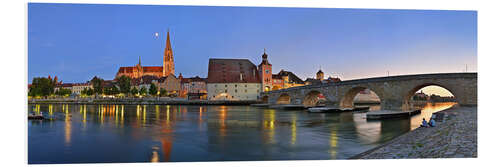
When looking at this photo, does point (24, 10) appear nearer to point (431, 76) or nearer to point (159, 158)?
point (159, 158)

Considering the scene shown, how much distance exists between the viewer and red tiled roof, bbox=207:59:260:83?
54.2m

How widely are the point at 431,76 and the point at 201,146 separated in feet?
54.3

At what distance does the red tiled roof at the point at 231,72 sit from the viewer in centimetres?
5422

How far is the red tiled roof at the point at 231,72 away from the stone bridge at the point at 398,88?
64.6 feet

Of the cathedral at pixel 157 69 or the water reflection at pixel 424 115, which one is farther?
the cathedral at pixel 157 69

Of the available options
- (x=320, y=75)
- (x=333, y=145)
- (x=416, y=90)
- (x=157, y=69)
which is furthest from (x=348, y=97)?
(x=157, y=69)

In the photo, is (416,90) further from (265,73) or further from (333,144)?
(265,73)

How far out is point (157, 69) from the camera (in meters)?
116

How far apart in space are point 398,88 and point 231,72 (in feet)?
116

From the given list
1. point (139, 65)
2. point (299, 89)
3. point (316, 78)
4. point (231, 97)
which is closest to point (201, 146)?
point (299, 89)

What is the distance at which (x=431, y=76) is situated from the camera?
20.3m

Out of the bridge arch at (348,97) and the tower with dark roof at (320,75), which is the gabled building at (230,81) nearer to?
the bridge arch at (348,97)

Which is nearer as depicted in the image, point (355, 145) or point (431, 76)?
point (355, 145)

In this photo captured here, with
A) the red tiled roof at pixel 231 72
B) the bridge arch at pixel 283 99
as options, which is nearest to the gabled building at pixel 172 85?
the red tiled roof at pixel 231 72
